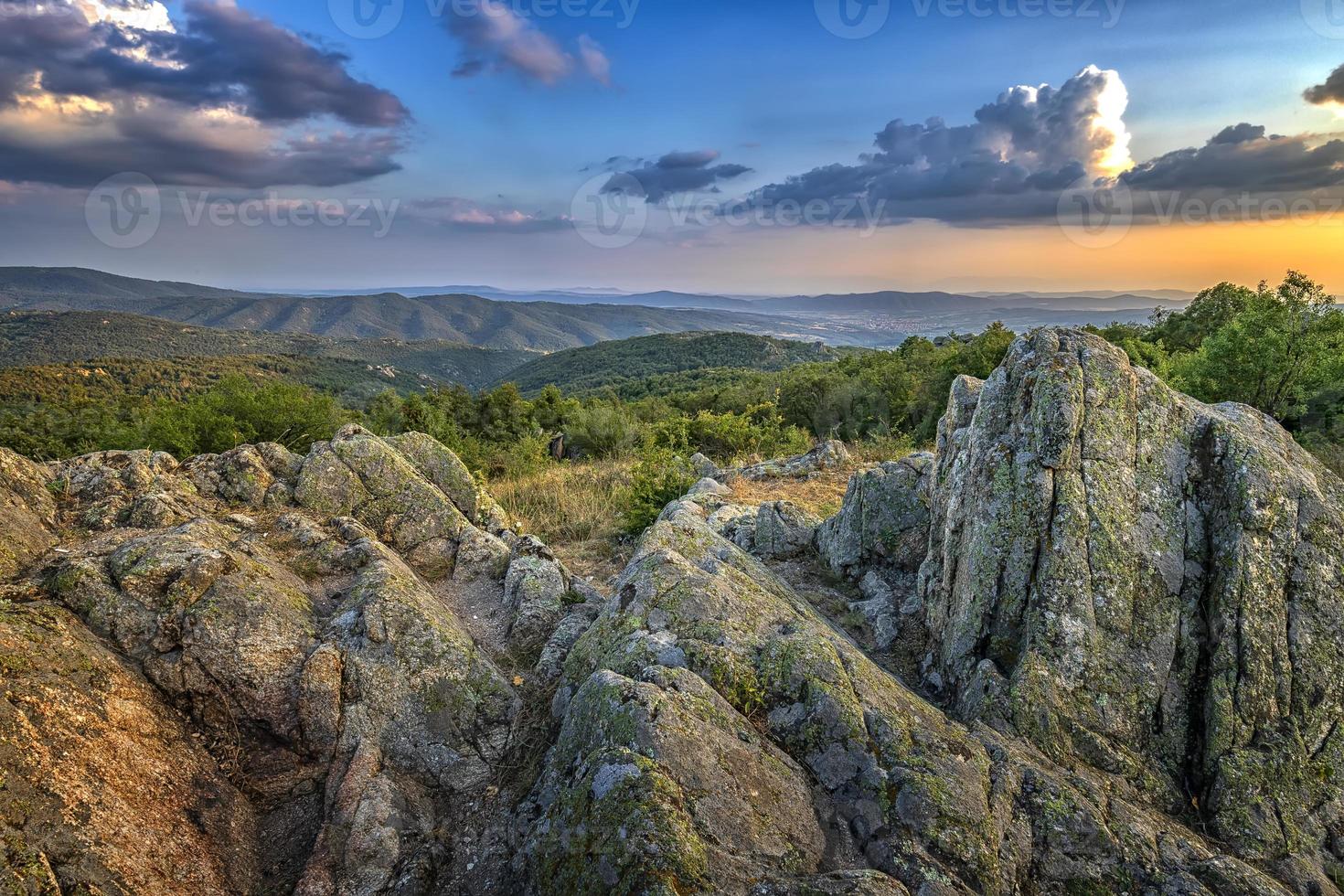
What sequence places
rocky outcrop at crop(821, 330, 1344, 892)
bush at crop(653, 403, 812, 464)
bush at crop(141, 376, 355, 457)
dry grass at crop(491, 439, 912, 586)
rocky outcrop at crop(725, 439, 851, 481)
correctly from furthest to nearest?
bush at crop(653, 403, 812, 464) < rocky outcrop at crop(725, 439, 851, 481) < dry grass at crop(491, 439, 912, 586) < bush at crop(141, 376, 355, 457) < rocky outcrop at crop(821, 330, 1344, 892)

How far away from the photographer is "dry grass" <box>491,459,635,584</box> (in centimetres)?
1310

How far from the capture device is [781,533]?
452 inches

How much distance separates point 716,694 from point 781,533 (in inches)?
262

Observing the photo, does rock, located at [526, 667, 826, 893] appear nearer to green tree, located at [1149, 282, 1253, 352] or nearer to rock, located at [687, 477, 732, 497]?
rock, located at [687, 477, 732, 497]

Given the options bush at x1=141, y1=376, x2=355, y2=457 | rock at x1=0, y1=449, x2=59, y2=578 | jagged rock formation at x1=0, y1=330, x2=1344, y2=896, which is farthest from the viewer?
bush at x1=141, y1=376, x2=355, y2=457

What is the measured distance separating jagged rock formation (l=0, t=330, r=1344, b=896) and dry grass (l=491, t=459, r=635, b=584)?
475 centimetres

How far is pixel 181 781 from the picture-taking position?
4.45m

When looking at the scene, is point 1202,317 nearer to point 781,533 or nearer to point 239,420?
point 781,533

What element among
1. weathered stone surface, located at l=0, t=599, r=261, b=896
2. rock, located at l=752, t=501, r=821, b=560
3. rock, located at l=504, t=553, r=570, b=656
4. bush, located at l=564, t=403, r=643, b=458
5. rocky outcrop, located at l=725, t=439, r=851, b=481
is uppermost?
weathered stone surface, located at l=0, t=599, r=261, b=896

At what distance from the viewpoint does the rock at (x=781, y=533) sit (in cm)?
1126

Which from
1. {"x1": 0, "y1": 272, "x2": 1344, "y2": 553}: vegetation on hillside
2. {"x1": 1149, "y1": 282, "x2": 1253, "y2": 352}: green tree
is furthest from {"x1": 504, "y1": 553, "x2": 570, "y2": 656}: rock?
{"x1": 1149, "y1": 282, "x2": 1253, "y2": 352}: green tree

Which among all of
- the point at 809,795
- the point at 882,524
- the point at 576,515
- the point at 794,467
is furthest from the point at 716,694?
the point at 794,467

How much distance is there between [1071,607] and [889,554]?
154 inches

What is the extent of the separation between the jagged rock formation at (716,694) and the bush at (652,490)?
5.86 metres
